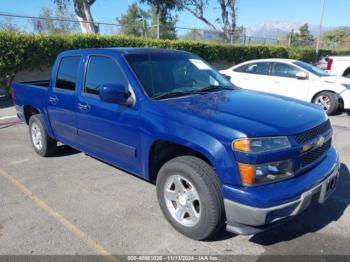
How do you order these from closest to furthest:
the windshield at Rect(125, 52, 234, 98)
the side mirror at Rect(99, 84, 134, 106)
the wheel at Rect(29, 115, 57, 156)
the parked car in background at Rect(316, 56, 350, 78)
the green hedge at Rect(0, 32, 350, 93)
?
the side mirror at Rect(99, 84, 134, 106) < the windshield at Rect(125, 52, 234, 98) < the wheel at Rect(29, 115, 57, 156) < the green hedge at Rect(0, 32, 350, 93) < the parked car in background at Rect(316, 56, 350, 78)

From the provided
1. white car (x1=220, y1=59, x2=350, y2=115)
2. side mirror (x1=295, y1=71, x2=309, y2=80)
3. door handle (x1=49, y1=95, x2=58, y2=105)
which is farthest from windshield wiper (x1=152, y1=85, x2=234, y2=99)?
white car (x1=220, y1=59, x2=350, y2=115)

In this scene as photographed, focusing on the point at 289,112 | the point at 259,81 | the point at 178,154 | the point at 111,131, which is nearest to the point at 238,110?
the point at 289,112

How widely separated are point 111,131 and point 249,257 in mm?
2019

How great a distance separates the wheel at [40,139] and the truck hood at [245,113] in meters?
2.86

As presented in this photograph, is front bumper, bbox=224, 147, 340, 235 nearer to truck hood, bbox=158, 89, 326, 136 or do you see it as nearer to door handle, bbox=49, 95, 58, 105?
truck hood, bbox=158, 89, 326, 136

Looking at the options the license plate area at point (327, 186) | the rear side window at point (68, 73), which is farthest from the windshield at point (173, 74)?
the license plate area at point (327, 186)

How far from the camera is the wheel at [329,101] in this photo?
8891 mm

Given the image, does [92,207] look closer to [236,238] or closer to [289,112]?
[236,238]

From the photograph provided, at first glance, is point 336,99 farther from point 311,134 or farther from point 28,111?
point 28,111

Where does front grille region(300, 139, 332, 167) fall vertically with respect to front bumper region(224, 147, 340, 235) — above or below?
above

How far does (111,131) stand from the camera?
155 inches

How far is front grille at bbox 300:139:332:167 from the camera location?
3.02m

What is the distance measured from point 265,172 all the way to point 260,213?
335 millimetres

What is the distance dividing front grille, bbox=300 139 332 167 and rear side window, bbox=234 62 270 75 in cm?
676
